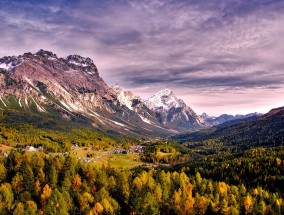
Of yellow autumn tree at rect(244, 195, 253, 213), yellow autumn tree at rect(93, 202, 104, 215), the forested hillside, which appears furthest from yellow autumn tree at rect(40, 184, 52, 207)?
yellow autumn tree at rect(244, 195, 253, 213)

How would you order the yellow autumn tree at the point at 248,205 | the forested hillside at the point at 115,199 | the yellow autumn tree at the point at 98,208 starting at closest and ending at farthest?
the yellow autumn tree at the point at 98,208 → the forested hillside at the point at 115,199 → the yellow autumn tree at the point at 248,205

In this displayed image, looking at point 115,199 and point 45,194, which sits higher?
point 45,194

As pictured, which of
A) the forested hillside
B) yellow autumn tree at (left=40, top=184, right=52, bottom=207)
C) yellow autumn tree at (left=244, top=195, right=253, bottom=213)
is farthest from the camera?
yellow autumn tree at (left=40, top=184, right=52, bottom=207)

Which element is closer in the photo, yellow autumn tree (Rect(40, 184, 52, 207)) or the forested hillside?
the forested hillside

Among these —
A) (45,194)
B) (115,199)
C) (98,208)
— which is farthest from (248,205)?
(45,194)

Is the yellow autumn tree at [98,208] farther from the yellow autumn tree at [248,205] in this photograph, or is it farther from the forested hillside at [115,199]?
the yellow autumn tree at [248,205]

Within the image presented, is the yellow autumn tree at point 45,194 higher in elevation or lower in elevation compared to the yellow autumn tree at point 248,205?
higher

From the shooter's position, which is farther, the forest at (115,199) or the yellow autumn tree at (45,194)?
the yellow autumn tree at (45,194)

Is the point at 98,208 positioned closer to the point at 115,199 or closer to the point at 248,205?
the point at 115,199

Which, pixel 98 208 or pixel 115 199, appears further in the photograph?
pixel 115 199

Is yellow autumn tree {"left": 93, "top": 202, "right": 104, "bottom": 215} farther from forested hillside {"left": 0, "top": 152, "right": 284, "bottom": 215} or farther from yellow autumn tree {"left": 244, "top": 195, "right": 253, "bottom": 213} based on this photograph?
yellow autumn tree {"left": 244, "top": 195, "right": 253, "bottom": 213}

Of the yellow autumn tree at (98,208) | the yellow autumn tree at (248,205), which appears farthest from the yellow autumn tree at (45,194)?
the yellow autumn tree at (248,205)

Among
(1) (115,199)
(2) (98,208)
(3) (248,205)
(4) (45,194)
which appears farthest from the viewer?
(1) (115,199)

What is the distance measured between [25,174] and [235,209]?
11810cm
